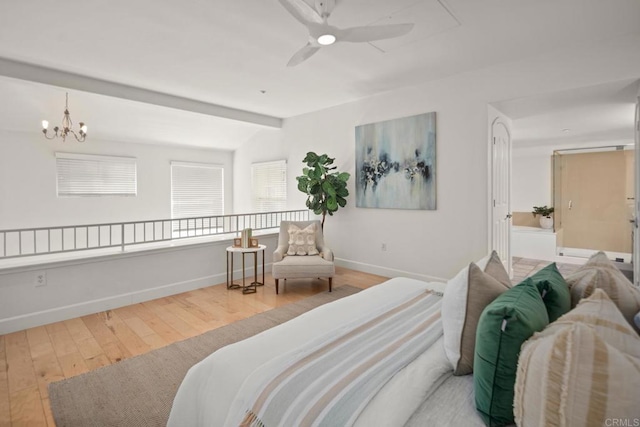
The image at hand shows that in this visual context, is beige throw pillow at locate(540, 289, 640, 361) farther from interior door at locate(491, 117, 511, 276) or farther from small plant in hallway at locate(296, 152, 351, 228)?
small plant in hallway at locate(296, 152, 351, 228)

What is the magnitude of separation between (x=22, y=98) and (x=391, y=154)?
4995 mm

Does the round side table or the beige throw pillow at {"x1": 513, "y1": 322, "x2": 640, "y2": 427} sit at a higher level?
the beige throw pillow at {"x1": 513, "y1": 322, "x2": 640, "y2": 427}

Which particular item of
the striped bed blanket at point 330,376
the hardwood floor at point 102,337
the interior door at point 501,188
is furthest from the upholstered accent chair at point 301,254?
Result: the striped bed blanket at point 330,376

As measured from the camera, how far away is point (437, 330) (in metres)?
1.49

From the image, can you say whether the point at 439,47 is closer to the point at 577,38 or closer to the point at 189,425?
the point at 577,38

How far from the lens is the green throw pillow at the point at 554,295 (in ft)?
3.66

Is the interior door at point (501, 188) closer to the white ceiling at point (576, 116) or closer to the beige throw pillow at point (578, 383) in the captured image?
the white ceiling at point (576, 116)

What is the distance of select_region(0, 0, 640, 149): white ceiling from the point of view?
2465mm

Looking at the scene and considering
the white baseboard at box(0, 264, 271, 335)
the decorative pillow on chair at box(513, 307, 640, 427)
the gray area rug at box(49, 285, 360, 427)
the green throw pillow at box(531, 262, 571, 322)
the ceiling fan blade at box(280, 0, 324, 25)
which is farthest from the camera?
the white baseboard at box(0, 264, 271, 335)

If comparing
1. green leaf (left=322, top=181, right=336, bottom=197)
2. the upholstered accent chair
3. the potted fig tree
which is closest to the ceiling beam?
green leaf (left=322, top=181, right=336, bottom=197)

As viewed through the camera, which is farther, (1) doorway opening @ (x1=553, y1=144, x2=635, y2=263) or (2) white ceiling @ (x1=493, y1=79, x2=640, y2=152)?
(1) doorway opening @ (x1=553, y1=144, x2=635, y2=263)

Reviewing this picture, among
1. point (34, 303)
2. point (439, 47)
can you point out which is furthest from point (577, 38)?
point (34, 303)

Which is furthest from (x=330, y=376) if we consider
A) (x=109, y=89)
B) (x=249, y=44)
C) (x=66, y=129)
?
(x=66, y=129)

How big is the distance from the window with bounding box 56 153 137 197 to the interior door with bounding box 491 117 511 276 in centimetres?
603
